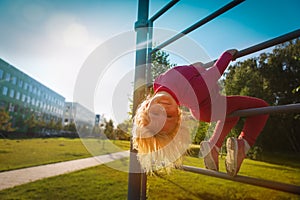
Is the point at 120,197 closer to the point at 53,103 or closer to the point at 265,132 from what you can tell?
the point at 265,132

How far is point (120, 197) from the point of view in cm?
340

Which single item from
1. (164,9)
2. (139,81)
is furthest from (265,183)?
(164,9)

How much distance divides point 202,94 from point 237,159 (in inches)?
12.0

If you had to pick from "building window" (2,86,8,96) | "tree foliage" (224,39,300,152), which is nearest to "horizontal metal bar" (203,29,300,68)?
"tree foliage" (224,39,300,152)

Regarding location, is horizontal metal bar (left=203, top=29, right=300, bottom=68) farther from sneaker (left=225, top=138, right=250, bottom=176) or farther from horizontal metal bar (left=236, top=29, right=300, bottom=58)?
sneaker (left=225, top=138, right=250, bottom=176)

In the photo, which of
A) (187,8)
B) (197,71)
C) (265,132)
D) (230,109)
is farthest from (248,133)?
(265,132)

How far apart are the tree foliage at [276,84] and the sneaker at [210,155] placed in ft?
→ 12.7

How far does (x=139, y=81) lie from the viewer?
128 cm

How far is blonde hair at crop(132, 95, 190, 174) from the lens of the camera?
90 centimetres

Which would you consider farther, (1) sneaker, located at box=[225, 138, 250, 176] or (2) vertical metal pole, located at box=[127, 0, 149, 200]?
(2) vertical metal pole, located at box=[127, 0, 149, 200]

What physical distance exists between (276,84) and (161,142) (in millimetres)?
5497

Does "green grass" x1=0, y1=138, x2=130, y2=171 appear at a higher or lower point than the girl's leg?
lower

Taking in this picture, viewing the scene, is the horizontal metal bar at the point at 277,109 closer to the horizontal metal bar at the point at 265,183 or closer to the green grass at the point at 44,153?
the horizontal metal bar at the point at 265,183

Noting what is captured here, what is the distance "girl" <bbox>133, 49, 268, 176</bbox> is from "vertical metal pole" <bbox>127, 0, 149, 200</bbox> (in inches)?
10.9
